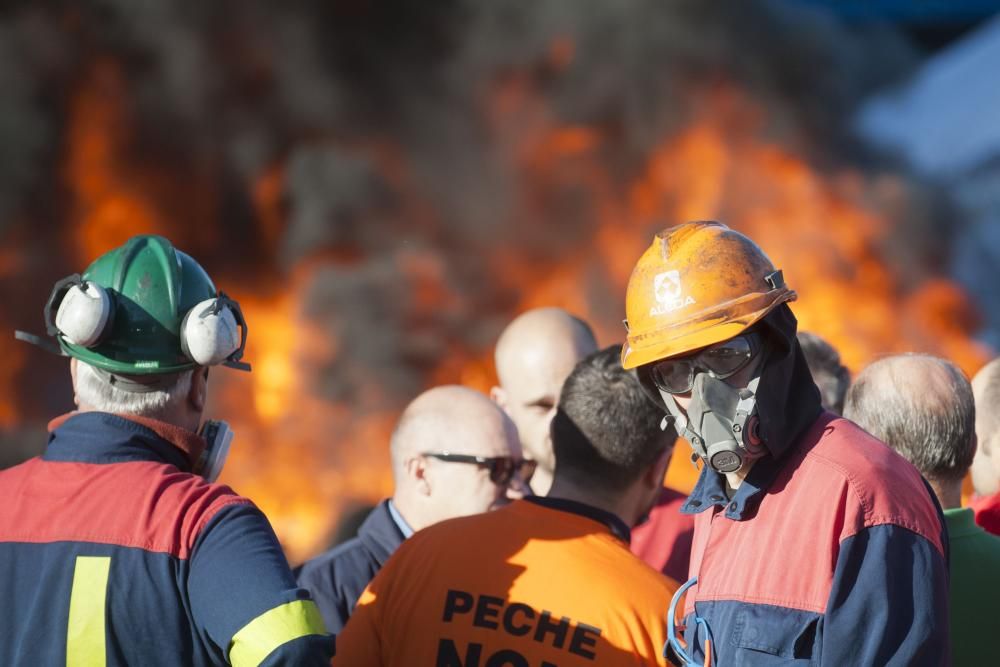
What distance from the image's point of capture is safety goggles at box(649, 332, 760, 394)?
91.7 inches

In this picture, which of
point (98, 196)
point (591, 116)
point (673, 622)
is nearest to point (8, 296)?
point (98, 196)

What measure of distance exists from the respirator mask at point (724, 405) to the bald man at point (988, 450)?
1535 millimetres

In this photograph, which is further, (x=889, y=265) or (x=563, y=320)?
(x=889, y=265)

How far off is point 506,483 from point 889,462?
65.6 inches

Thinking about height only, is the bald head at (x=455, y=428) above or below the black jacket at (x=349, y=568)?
above

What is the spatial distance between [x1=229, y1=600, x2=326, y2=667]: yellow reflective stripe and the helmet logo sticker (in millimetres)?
952

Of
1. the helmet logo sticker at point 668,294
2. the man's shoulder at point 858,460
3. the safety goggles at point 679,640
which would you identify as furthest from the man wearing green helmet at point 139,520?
the man's shoulder at point 858,460

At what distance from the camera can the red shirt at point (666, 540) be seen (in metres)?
3.97

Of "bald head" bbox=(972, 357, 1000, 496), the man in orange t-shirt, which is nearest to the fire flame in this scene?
"bald head" bbox=(972, 357, 1000, 496)

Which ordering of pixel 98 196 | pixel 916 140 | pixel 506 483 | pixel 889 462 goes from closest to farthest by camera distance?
1. pixel 889 462
2. pixel 506 483
3. pixel 98 196
4. pixel 916 140

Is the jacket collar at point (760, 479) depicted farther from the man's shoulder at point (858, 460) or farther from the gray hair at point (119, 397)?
the gray hair at point (119, 397)

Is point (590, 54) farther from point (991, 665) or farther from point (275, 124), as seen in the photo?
point (991, 665)

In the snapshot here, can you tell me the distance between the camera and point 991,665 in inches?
105

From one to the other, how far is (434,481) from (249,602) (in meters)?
1.57
